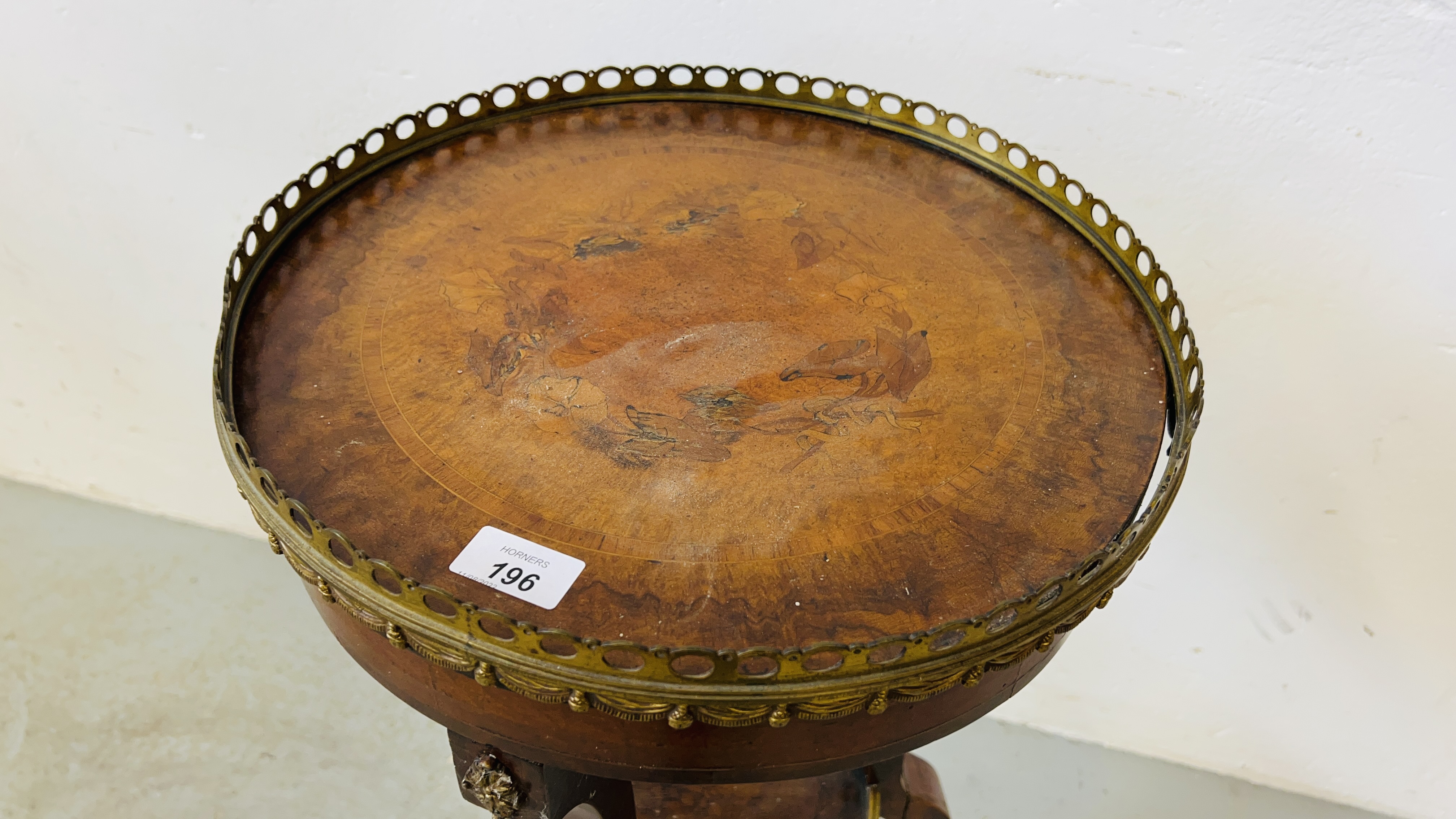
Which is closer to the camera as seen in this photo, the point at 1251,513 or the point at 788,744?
the point at 788,744

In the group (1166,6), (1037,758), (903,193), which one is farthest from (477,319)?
(1037,758)

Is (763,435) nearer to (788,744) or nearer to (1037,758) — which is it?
(788,744)

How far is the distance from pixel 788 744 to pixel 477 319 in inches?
30.5

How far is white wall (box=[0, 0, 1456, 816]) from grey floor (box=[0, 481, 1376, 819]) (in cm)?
15

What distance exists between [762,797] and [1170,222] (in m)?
1.44

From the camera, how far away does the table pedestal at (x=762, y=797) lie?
169 cm

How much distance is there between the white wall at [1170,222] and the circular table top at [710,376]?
0.47 metres

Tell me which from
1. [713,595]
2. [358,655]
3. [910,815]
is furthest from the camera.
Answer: [910,815]

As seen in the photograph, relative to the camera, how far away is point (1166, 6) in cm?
217

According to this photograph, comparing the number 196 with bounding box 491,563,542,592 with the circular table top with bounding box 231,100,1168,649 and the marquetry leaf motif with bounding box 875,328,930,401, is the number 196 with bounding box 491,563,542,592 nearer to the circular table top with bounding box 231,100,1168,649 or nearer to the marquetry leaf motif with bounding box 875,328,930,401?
the circular table top with bounding box 231,100,1168,649

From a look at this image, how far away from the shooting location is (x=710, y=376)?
1.60 m

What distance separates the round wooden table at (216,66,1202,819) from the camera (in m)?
1.24

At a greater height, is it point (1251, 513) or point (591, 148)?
point (1251, 513)

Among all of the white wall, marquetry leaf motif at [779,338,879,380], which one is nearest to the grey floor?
the white wall
